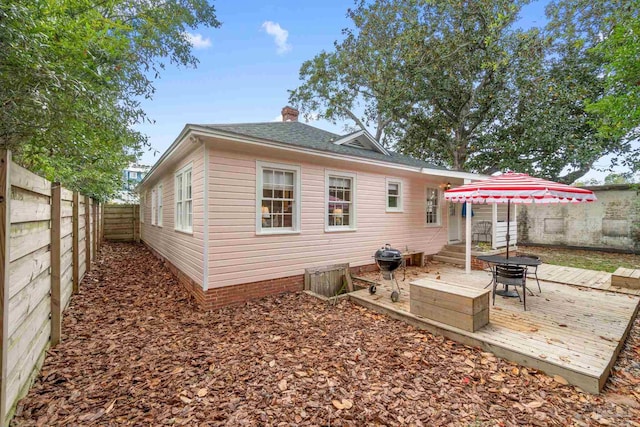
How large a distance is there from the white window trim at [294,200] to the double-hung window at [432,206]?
5.31m

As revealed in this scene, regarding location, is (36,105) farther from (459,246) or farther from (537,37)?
(537,37)

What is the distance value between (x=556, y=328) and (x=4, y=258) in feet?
19.7

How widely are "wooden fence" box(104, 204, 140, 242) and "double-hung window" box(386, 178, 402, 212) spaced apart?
501 inches

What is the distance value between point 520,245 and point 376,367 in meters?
14.0

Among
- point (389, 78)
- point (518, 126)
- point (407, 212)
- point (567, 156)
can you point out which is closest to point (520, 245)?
point (567, 156)

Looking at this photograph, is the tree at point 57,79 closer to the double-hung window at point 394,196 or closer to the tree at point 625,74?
the double-hung window at point 394,196

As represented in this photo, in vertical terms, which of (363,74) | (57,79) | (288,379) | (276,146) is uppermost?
(363,74)

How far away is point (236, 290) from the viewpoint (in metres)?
5.23

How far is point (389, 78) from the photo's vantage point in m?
14.2

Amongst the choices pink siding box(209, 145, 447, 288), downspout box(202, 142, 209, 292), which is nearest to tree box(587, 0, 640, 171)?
pink siding box(209, 145, 447, 288)

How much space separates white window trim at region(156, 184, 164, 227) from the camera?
936 centimetres

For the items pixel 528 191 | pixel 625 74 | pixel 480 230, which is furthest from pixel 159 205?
pixel 625 74

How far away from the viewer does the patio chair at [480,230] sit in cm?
1052

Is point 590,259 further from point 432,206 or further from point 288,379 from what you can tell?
point 288,379
